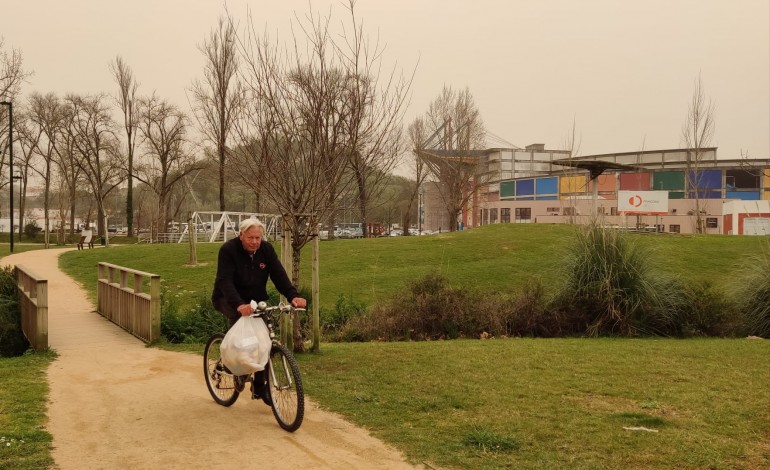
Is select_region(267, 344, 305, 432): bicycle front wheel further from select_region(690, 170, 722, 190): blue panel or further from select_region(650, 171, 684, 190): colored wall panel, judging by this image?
select_region(650, 171, 684, 190): colored wall panel

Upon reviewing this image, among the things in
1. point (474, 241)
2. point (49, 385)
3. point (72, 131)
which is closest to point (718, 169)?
point (474, 241)

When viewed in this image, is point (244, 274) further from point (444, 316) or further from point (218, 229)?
point (218, 229)

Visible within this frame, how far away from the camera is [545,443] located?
16.9 feet

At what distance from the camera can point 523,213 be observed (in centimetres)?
7862

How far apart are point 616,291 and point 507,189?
236 feet

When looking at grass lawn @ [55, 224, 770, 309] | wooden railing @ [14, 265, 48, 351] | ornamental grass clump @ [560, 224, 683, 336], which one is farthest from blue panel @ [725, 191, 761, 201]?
wooden railing @ [14, 265, 48, 351]

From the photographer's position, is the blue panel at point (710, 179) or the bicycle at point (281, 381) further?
the blue panel at point (710, 179)

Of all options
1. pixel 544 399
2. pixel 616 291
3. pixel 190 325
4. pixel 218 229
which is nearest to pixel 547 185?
pixel 218 229

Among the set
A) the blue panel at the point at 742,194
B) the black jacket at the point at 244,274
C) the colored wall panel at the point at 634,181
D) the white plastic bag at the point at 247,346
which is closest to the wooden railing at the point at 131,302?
the black jacket at the point at 244,274

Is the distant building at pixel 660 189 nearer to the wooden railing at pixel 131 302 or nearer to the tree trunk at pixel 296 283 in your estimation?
the wooden railing at pixel 131 302

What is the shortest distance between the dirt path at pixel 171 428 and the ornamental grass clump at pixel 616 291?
24.9 feet

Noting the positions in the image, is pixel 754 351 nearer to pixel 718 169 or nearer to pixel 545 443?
pixel 545 443

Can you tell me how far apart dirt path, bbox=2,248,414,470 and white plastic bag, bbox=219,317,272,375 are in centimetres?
58

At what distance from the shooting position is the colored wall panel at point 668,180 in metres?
66.6
